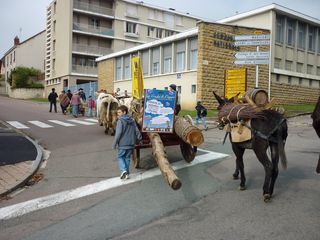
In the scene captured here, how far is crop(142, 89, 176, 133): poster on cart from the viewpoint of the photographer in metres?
8.26

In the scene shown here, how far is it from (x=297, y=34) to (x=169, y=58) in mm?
10598

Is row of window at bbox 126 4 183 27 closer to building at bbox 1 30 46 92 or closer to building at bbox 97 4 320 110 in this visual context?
building at bbox 1 30 46 92

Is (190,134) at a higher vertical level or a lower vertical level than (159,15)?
lower

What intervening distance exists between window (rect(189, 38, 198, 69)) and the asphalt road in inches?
649

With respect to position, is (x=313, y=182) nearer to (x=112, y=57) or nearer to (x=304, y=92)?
(x=304, y=92)

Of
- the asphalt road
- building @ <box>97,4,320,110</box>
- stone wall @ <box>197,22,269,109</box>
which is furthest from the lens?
building @ <box>97,4,320,110</box>

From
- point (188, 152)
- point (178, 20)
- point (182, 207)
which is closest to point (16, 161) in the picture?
Result: point (188, 152)

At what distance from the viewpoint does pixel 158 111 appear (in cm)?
834

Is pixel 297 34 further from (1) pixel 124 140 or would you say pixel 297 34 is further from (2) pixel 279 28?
(1) pixel 124 140

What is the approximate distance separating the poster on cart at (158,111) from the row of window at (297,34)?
22051mm

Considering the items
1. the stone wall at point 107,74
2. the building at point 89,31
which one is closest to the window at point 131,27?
the building at point 89,31

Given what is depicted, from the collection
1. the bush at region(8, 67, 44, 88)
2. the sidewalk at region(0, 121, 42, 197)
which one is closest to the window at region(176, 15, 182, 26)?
the bush at region(8, 67, 44, 88)

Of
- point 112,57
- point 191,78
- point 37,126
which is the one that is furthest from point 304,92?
point 37,126

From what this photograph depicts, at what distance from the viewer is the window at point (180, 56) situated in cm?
2648
